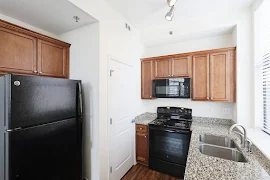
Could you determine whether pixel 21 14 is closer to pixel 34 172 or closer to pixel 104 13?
pixel 104 13

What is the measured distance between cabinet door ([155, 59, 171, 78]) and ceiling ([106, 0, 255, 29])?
81cm

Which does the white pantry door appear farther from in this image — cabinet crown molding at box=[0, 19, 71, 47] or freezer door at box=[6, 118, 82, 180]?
cabinet crown molding at box=[0, 19, 71, 47]

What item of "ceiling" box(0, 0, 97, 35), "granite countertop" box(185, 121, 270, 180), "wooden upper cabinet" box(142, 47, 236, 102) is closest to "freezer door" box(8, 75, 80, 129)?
"ceiling" box(0, 0, 97, 35)

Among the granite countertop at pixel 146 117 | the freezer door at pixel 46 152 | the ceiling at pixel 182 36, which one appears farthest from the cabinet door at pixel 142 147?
the ceiling at pixel 182 36

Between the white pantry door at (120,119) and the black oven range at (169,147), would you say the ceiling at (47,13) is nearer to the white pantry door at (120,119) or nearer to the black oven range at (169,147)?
the white pantry door at (120,119)

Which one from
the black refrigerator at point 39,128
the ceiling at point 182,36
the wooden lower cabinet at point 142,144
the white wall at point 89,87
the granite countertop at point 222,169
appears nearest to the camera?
the granite countertop at point 222,169

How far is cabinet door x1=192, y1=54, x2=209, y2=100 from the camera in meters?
2.42

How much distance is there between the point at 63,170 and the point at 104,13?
2.20 meters

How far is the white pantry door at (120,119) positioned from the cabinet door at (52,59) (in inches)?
29.9

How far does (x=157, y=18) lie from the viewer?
97.7 inches

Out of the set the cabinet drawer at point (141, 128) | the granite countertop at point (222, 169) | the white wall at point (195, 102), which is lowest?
the cabinet drawer at point (141, 128)

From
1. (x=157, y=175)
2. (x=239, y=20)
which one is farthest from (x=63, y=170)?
(x=239, y=20)

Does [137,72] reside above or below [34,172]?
above

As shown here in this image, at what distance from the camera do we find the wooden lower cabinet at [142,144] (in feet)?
8.68
